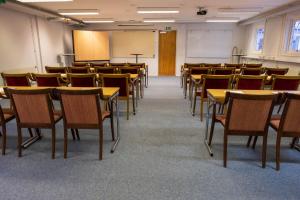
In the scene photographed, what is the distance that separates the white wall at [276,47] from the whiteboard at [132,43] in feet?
15.3

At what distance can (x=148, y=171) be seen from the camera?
2.31 metres

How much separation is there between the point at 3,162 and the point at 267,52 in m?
8.06

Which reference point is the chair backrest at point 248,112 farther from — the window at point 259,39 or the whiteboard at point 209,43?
the whiteboard at point 209,43

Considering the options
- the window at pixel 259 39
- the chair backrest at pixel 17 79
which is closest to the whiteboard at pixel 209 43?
the window at pixel 259 39

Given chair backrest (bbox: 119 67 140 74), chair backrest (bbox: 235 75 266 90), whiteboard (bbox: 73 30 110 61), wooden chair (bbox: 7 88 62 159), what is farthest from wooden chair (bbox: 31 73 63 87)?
whiteboard (bbox: 73 30 110 61)

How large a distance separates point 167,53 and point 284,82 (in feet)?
23.7

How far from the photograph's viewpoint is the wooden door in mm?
10391

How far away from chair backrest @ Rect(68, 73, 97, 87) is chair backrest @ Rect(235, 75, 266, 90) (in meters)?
2.46

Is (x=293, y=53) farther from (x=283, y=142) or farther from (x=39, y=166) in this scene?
(x=39, y=166)

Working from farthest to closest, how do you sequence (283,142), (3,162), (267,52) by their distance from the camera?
1. (267,52)
2. (283,142)
3. (3,162)

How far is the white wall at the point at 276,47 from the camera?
238 inches

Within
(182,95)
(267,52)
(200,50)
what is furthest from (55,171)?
(200,50)

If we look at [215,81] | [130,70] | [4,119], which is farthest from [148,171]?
[130,70]

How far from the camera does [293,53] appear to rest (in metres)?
6.12
